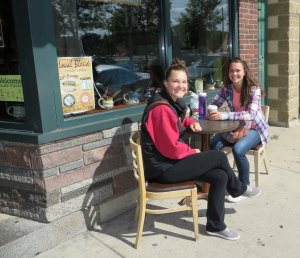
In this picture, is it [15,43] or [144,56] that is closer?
[15,43]

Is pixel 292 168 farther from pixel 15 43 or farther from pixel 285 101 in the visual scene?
pixel 15 43

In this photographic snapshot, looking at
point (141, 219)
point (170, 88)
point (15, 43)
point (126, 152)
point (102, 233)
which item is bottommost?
point (102, 233)

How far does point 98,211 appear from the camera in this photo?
341 centimetres

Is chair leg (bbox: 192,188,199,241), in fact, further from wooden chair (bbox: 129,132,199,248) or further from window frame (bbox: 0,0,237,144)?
window frame (bbox: 0,0,237,144)

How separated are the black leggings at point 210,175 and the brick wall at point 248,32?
3030 mm

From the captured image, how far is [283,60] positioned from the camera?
6.47m

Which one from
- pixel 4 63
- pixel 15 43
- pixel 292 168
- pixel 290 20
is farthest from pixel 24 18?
pixel 290 20

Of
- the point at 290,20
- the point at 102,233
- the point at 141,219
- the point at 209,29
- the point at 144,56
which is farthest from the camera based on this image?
the point at 290,20

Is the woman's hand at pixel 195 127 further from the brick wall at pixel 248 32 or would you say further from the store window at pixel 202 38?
the brick wall at pixel 248 32

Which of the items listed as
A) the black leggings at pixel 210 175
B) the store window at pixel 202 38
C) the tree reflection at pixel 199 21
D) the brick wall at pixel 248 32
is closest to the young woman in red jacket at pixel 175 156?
the black leggings at pixel 210 175

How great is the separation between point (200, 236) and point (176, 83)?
1.28 meters

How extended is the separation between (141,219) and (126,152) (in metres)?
0.82

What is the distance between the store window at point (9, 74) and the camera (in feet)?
9.69

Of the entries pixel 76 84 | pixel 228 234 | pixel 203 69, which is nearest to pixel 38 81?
pixel 76 84
